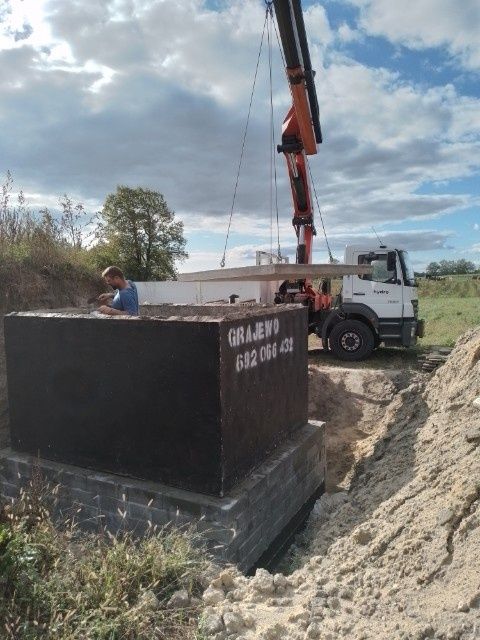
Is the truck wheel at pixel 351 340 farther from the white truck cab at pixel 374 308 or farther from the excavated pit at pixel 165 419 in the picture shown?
the excavated pit at pixel 165 419

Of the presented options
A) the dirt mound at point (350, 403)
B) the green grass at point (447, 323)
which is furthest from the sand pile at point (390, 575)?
the green grass at point (447, 323)

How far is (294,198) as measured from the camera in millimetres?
11836

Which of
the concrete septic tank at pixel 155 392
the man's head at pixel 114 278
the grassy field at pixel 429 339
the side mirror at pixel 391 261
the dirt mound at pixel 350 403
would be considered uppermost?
the side mirror at pixel 391 261

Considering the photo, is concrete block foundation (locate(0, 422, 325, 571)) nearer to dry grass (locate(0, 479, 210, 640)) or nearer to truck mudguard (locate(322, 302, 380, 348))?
dry grass (locate(0, 479, 210, 640))

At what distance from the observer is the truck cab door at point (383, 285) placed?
11324 mm

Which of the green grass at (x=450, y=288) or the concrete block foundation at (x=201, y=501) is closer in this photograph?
the concrete block foundation at (x=201, y=501)

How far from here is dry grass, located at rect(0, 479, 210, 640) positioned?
3033 mm

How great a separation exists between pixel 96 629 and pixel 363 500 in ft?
10.2

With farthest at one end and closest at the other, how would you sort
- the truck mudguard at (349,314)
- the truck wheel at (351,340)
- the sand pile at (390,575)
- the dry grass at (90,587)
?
the truck wheel at (351,340) → the truck mudguard at (349,314) → the dry grass at (90,587) → the sand pile at (390,575)

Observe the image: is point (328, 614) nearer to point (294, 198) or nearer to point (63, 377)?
point (63, 377)

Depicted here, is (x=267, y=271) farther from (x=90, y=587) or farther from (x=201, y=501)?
(x=90, y=587)

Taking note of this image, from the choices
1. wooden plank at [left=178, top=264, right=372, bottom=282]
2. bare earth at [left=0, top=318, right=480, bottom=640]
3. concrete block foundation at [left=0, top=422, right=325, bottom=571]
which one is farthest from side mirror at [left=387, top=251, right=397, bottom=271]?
concrete block foundation at [left=0, top=422, right=325, bottom=571]

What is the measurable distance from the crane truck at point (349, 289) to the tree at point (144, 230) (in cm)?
2304

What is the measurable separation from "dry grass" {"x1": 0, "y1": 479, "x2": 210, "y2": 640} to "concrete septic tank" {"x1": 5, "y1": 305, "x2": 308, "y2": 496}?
971mm
